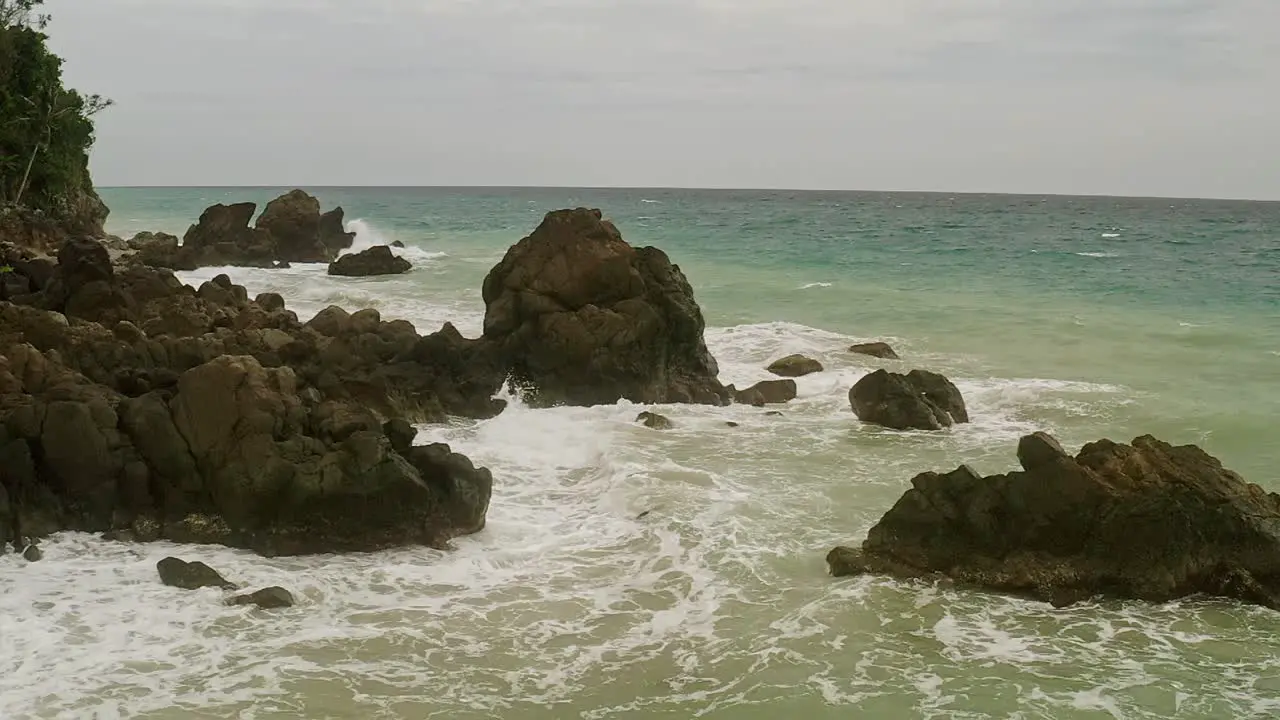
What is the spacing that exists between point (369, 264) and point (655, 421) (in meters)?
30.8

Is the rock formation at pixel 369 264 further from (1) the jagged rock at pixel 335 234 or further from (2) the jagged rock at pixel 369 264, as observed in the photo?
(1) the jagged rock at pixel 335 234

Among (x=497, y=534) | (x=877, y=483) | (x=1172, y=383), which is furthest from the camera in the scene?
(x=1172, y=383)

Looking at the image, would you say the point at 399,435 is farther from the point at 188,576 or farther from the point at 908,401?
the point at 908,401

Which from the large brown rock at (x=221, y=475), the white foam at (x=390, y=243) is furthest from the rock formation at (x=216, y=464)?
the white foam at (x=390, y=243)

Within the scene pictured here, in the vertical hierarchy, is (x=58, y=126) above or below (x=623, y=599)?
above

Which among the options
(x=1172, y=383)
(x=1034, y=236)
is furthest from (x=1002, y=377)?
(x=1034, y=236)

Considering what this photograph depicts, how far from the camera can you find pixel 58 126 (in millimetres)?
44438

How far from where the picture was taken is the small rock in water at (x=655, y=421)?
2072 centimetres

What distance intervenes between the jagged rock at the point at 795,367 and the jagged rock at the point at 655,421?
5.96 m

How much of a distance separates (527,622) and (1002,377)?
17.6 metres

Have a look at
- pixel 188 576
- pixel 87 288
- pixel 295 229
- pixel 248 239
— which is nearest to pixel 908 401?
pixel 188 576

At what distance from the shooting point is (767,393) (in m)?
23.7

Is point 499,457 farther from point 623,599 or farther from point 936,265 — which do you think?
point 936,265

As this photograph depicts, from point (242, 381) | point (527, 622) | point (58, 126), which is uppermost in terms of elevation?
point (58, 126)
